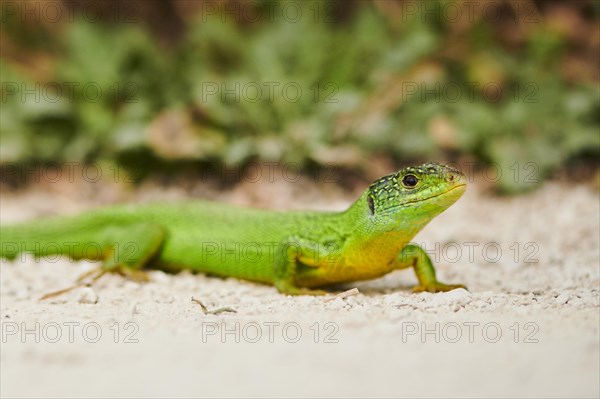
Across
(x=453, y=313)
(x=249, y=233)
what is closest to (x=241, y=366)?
(x=453, y=313)

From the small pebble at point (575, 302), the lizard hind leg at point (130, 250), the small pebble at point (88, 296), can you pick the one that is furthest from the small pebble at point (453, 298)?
the lizard hind leg at point (130, 250)

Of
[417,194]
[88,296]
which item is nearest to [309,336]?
[417,194]

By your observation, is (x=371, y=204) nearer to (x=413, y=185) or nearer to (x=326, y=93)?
(x=413, y=185)

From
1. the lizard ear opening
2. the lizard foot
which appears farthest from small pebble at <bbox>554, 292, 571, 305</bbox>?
the lizard ear opening

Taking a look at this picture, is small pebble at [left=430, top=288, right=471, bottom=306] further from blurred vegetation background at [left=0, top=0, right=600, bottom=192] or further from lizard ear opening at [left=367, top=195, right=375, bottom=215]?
blurred vegetation background at [left=0, top=0, right=600, bottom=192]

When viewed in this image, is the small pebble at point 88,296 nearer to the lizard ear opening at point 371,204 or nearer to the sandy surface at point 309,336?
the sandy surface at point 309,336

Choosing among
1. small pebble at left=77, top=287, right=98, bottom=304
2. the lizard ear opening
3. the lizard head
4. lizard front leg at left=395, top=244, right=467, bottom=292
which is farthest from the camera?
lizard front leg at left=395, top=244, right=467, bottom=292
